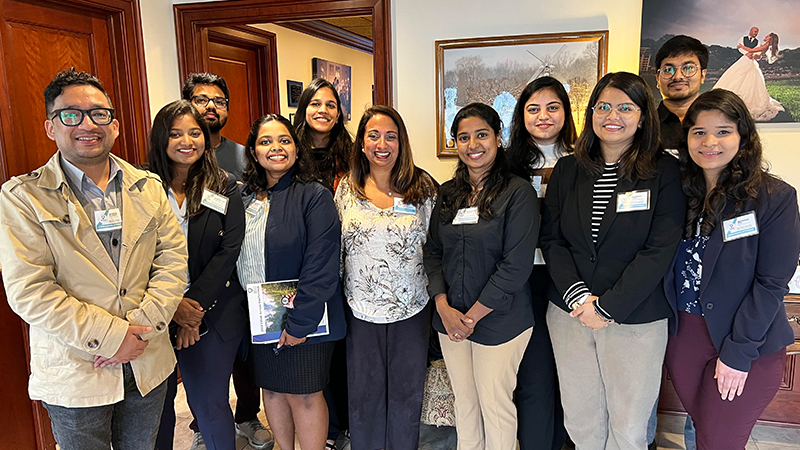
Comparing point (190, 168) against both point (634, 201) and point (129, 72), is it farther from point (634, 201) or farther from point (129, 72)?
point (634, 201)

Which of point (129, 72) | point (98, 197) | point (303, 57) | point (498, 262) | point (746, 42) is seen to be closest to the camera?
point (98, 197)

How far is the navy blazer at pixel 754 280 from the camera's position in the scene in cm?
164

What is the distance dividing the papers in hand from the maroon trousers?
1.52 metres

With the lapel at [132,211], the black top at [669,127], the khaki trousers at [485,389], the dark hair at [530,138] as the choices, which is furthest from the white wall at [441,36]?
the lapel at [132,211]

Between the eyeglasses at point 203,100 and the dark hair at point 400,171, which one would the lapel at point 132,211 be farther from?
the eyeglasses at point 203,100

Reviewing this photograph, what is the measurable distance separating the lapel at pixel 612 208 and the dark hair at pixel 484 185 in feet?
1.31

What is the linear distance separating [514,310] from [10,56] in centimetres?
277

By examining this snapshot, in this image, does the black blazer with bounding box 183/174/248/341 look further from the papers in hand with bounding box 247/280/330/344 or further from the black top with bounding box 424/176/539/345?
the black top with bounding box 424/176/539/345

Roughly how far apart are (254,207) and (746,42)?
284cm

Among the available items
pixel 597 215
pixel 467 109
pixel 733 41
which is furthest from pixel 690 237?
pixel 733 41

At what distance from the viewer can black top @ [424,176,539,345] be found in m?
1.93

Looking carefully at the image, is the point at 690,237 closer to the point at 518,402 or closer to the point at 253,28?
the point at 518,402

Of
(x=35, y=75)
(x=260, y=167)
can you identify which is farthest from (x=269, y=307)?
(x=35, y=75)

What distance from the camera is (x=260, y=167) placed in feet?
7.15
